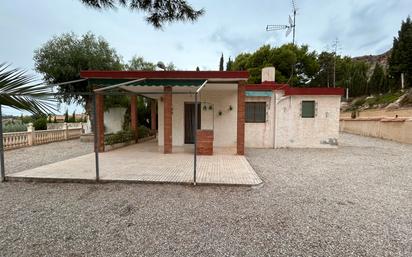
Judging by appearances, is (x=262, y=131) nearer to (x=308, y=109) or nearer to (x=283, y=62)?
(x=308, y=109)

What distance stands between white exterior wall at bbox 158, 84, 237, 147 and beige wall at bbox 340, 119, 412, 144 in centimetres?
1359

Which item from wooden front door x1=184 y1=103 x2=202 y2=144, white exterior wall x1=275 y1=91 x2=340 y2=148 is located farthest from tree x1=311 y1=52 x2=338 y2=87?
wooden front door x1=184 y1=103 x2=202 y2=144

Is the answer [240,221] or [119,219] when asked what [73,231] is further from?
[240,221]

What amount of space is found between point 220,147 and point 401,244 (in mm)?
→ 7243

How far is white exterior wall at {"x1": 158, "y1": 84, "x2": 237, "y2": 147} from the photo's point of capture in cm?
982

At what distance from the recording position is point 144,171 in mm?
6324

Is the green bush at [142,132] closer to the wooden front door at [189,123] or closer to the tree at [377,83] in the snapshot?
the wooden front door at [189,123]

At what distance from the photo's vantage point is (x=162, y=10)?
13.9 feet

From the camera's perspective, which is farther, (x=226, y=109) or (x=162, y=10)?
(x=226, y=109)

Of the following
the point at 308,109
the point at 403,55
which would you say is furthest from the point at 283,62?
the point at 308,109

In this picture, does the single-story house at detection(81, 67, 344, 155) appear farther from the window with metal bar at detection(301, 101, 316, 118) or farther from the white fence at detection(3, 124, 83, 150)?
the white fence at detection(3, 124, 83, 150)

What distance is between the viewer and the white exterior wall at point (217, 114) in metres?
9.82

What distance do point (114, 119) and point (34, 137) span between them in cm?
496

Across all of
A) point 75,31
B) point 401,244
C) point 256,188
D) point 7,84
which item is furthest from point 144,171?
point 75,31
